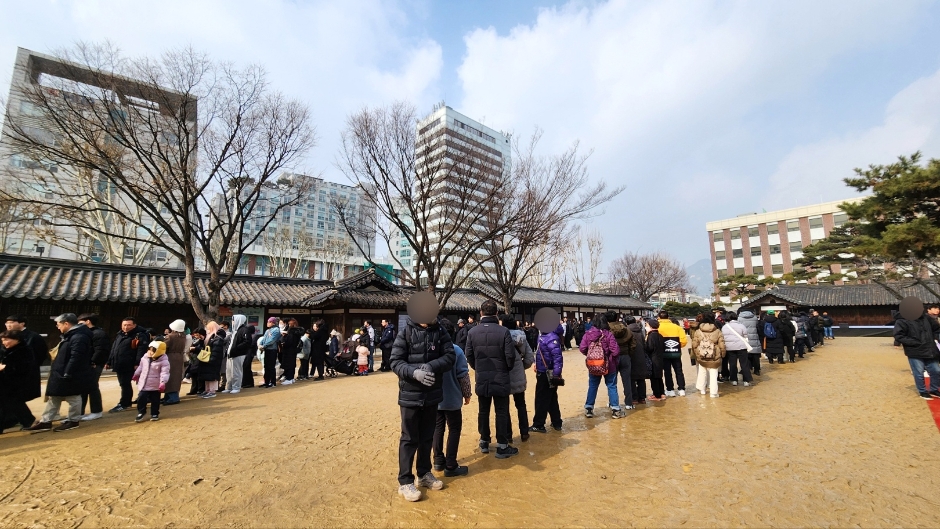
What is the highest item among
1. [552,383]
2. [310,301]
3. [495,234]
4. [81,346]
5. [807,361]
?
[495,234]

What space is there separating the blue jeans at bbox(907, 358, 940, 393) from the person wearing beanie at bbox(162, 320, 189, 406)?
1384cm

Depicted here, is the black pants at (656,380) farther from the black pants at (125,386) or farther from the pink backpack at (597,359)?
the black pants at (125,386)

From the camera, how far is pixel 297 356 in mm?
11648

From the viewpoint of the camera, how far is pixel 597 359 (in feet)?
20.9

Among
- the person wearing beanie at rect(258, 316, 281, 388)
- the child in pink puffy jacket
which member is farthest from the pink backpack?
the person wearing beanie at rect(258, 316, 281, 388)

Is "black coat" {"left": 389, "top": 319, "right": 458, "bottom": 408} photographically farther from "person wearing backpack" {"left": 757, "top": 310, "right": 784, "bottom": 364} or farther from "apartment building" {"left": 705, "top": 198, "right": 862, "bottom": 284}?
"apartment building" {"left": 705, "top": 198, "right": 862, "bottom": 284}

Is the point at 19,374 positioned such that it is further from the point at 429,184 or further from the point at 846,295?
the point at 846,295

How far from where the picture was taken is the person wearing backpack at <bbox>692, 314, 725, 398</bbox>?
8008mm

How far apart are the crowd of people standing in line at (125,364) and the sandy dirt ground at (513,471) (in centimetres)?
49

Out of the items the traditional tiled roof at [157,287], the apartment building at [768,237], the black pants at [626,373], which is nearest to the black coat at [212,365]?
the traditional tiled roof at [157,287]

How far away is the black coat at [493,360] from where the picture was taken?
4.81m

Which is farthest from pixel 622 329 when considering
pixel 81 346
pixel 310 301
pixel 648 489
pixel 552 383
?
pixel 310 301

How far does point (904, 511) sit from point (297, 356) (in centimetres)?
1204

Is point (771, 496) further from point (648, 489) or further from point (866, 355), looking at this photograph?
point (866, 355)
